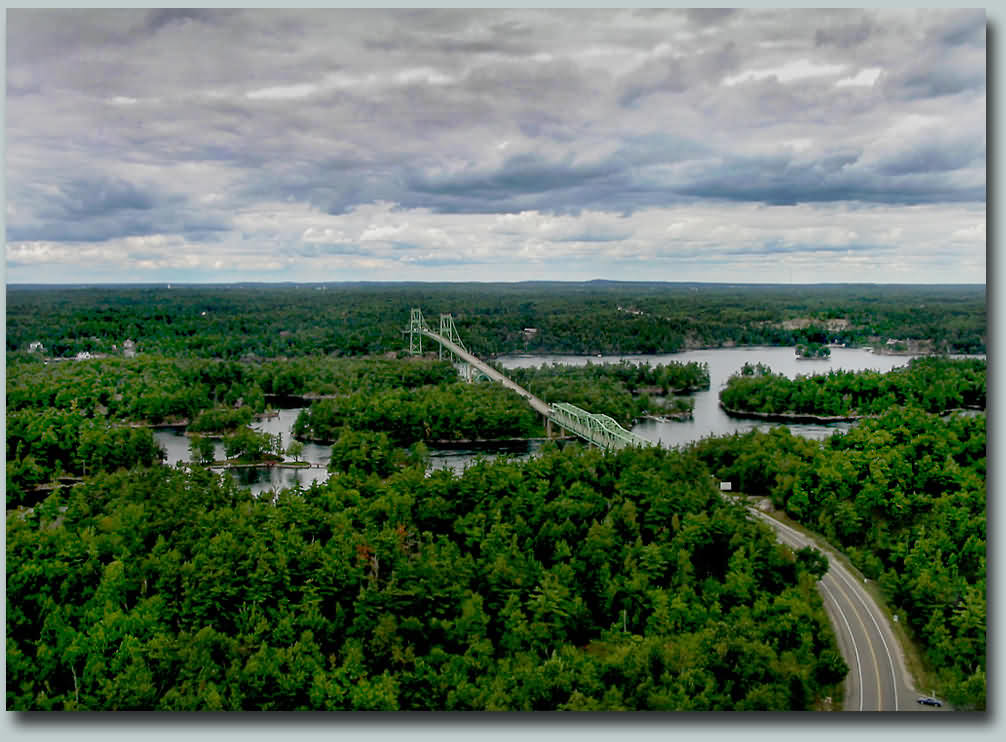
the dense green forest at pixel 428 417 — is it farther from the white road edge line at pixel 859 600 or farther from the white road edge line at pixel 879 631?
the white road edge line at pixel 879 631

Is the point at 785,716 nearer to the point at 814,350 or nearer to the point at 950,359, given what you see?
the point at 950,359

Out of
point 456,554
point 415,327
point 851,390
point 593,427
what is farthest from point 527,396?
point 456,554

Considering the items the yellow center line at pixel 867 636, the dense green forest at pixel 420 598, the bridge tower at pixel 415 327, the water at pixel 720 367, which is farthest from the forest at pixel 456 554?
the bridge tower at pixel 415 327

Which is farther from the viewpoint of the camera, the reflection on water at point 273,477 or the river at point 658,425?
the river at point 658,425

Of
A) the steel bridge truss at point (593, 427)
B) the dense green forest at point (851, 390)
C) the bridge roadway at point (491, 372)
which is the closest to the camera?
the steel bridge truss at point (593, 427)

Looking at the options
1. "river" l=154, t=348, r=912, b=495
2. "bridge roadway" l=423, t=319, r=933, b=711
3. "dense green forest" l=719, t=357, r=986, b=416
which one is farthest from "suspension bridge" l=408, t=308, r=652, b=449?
"dense green forest" l=719, t=357, r=986, b=416

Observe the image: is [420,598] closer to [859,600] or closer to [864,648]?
[864,648]

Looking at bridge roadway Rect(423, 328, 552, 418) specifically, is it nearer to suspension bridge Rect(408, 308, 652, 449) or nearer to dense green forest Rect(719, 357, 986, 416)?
suspension bridge Rect(408, 308, 652, 449)
